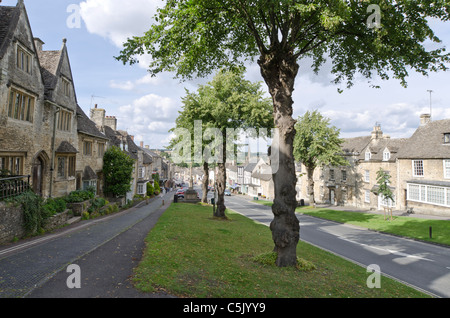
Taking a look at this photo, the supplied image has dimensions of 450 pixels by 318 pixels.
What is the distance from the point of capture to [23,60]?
53.6 feet

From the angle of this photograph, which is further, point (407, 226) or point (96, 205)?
point (407, 226)

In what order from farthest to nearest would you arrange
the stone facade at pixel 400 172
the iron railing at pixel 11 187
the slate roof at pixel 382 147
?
the slate roof at pixel 382 147
the stone facade at pixel 400 172
the iron railing at pixel 11 187

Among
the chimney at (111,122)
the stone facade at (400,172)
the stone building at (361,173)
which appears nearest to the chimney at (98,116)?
the chimney at (111,122)

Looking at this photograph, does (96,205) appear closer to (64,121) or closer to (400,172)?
(64,121)

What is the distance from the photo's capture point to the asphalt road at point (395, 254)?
38.9ft

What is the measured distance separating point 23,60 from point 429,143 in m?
41.7

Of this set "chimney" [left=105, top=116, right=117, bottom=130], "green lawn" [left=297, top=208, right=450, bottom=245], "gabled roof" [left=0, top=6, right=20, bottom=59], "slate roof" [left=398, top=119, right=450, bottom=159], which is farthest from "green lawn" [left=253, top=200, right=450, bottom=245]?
"chimney" [left=105, top=116, right=117, bottom=130]

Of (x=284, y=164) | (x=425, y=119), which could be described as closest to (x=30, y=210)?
(x=284, y=164)

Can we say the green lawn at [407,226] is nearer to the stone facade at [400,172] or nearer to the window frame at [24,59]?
the stone facade at [400,172]

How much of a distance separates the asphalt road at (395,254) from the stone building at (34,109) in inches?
764

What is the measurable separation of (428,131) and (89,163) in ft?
135
